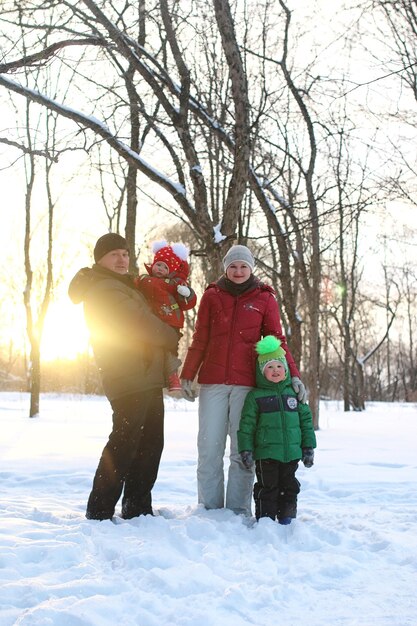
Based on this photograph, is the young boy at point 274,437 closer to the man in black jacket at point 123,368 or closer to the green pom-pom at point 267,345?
the green pom-pom at point 267,345

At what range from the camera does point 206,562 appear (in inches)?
107

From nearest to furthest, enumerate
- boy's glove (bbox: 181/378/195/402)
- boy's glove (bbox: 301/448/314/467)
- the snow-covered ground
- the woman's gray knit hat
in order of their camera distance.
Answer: the snow-covered ground < boy's glove (bbox: 301/448/314/467) < boy's glove (bbox: 181/378/195/402) < the woman's gray knit hat

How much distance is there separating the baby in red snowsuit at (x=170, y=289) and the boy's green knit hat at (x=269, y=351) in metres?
0.52

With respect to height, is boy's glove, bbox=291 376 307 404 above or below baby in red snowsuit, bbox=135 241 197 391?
below

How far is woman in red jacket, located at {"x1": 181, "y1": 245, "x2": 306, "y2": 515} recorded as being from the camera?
377cm

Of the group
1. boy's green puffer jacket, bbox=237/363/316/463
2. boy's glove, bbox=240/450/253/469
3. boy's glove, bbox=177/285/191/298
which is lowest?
boy's glove, bbox=240/450/253/469

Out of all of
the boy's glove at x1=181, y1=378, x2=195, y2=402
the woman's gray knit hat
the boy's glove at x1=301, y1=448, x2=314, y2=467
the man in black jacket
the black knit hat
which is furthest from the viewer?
the woman's gray knit hat

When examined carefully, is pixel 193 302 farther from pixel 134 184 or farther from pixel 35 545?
pixel 134 184

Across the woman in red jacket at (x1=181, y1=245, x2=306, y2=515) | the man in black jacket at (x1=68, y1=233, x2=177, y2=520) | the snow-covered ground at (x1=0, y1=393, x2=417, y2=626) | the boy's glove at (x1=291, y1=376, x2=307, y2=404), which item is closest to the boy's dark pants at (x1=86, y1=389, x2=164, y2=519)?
the man in black jacket at (x1=68, y1=233, x2=177, y2=520)

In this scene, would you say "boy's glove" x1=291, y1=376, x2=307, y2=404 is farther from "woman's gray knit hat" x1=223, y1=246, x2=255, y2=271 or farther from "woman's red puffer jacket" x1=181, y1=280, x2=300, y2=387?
"woman's gray knit hat" x1=223, y1=246, x2=255, y2=271

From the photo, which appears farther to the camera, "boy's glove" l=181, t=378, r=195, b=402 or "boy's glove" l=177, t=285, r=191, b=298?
"boy's glove" l=181, t=378, r=195, b=402

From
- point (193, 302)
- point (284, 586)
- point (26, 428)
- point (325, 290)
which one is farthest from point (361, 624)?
point (325, 290)

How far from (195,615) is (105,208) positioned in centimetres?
1596

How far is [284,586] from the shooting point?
2482 mm
